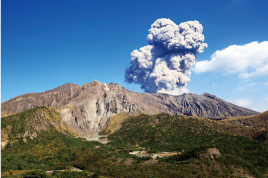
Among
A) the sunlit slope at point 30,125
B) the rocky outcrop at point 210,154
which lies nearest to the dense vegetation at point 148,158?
the sunlit slope at point 30,125

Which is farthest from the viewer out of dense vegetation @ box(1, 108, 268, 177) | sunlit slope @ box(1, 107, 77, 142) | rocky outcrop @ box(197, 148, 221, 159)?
sunlit slope @ box(1, 107, 77, 142)

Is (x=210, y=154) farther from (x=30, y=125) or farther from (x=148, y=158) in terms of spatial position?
(x=30, y=125)

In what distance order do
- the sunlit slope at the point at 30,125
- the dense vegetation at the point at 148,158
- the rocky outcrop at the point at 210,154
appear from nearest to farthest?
the dense vegetation at the point at 148,158 → the rocky outcrop at the point at 210,154 → the sunlit slope at the point at 30,125

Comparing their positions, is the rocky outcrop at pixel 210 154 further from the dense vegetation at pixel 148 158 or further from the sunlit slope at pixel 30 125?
the sunlit slope at pixel 30 125

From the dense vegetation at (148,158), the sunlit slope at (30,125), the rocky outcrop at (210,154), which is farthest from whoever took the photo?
the sunlit slope at (30,125)

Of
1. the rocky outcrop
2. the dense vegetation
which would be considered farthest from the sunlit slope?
the rocky outcrop

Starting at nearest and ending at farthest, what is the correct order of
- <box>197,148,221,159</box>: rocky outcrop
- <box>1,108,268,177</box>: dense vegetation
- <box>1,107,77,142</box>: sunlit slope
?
1. <box>1,108,268,177</box>: dense vegetation
2. <box>197,148,221,159</box>: rocky outcrop
3. <box>1,107,77,142</box>: sunlit slope

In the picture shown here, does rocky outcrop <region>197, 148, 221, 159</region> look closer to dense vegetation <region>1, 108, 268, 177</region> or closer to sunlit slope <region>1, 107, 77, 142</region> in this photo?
dense vegetation <region>1, 108, 268, 177</region>

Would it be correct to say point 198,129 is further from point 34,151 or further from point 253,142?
point 34,151
